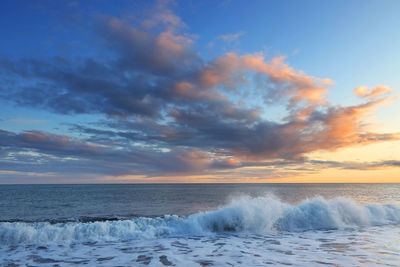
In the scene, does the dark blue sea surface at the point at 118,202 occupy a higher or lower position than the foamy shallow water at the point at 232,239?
lower

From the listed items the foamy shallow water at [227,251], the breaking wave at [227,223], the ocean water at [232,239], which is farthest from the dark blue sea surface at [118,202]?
the foamy shallow water at [227,251]

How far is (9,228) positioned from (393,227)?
22706 millimetres

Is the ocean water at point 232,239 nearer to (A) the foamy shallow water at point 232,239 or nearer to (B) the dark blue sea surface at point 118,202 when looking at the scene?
(A) the foamy shallow water at point 232,239

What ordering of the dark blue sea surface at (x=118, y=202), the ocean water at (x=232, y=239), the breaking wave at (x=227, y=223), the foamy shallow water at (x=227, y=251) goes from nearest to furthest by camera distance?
1. the foamy shallow water at (x=227, y=251)
2. the ocean water at (x=232, y=239)
3. the breaking wave at (x=227, y=223)
4. the dark blue sea surface at (x=118, y=202)

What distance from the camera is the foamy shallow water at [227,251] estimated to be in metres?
8.54

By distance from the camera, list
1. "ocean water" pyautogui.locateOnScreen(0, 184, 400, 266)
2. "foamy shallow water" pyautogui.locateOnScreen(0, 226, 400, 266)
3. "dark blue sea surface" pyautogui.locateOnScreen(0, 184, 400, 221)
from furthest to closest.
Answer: "dark blue sea surface" pyautogui.locateOnScreen(0, 184, 400, 221)
"ocean water" pyautogui.locateOnScreen(0, 184, 400, 266)
"foamy shallow water" pyautogui.locateOnScreen(0, 226, 400, 266)

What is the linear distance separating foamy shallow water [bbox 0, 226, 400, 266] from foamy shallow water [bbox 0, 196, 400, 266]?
3 centimetres

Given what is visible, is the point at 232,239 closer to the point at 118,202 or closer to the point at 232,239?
the point at 232,239

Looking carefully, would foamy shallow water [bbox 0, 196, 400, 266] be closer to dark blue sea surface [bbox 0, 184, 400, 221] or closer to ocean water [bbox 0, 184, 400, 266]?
ocean water [bbox 0, 184, 400, 266]

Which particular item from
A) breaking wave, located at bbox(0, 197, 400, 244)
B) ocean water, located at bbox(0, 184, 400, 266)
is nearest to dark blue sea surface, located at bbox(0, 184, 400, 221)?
breaking wave, located at bbox(0, 197, 400, 244)

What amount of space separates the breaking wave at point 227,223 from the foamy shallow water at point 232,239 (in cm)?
5

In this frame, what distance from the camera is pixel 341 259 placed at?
8.52 metres

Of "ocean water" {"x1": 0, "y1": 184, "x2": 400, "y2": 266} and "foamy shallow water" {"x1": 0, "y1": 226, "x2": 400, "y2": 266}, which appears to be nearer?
"foamy shallow water" {"x1": 0, "y1": 226, "x2": 400, "y2": 266}

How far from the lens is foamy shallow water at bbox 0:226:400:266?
336 inches
